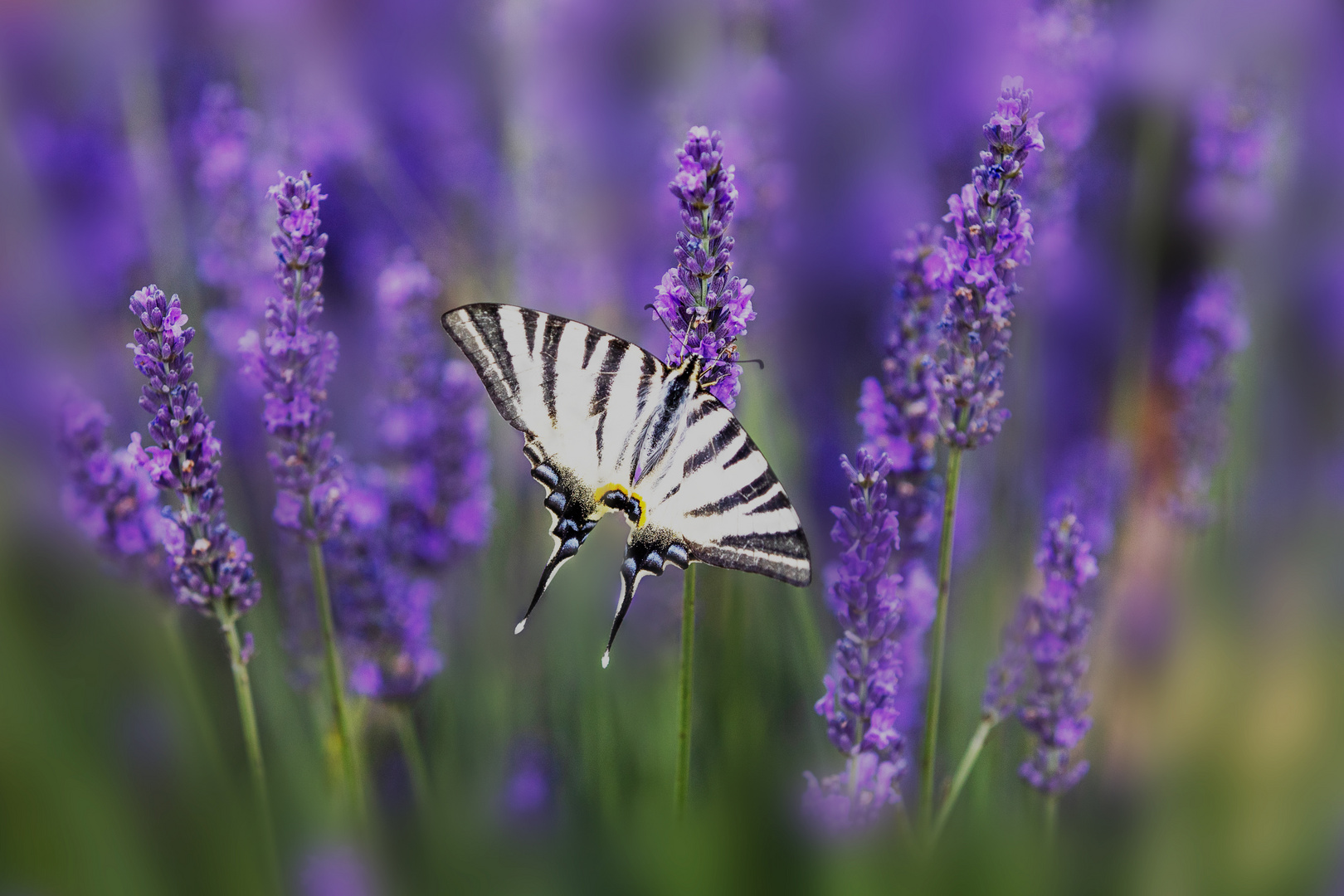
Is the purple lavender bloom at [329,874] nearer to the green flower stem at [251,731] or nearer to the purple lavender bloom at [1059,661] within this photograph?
the green flower stem at [251,731]

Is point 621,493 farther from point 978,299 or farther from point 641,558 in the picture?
point 978,299

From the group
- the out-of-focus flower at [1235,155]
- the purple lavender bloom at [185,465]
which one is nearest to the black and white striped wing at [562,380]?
the purple lavender bloom at [185,465]

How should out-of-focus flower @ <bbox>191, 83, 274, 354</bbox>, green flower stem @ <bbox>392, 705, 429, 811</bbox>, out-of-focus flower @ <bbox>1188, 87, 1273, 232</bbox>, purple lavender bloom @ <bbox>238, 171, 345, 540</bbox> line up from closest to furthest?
purple lavender bloom @ <bbox>238, 171, 345, 540</bbox> → green flower stem @ <bbox>392, 705, 429, 811</bbox> → out-of-focus flower @ <bbox>191, 83, 274, 354</bbox> → out-of-focus flower @ <bbox>1188, 87, 1273, 232</bbox>

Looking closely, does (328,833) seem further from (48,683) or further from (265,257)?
(265,257)

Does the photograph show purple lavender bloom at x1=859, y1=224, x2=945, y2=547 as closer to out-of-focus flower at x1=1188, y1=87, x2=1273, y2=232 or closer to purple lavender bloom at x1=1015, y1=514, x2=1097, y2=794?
purple lavender bloom at x1=1015, y1=514, x2=1097, y2=794

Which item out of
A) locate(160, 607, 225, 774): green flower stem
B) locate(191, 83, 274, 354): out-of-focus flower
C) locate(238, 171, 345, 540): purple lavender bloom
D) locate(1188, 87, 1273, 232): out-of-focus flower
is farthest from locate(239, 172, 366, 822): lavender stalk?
locate(1188, 87, 1273, 232): out-of-focus flower
